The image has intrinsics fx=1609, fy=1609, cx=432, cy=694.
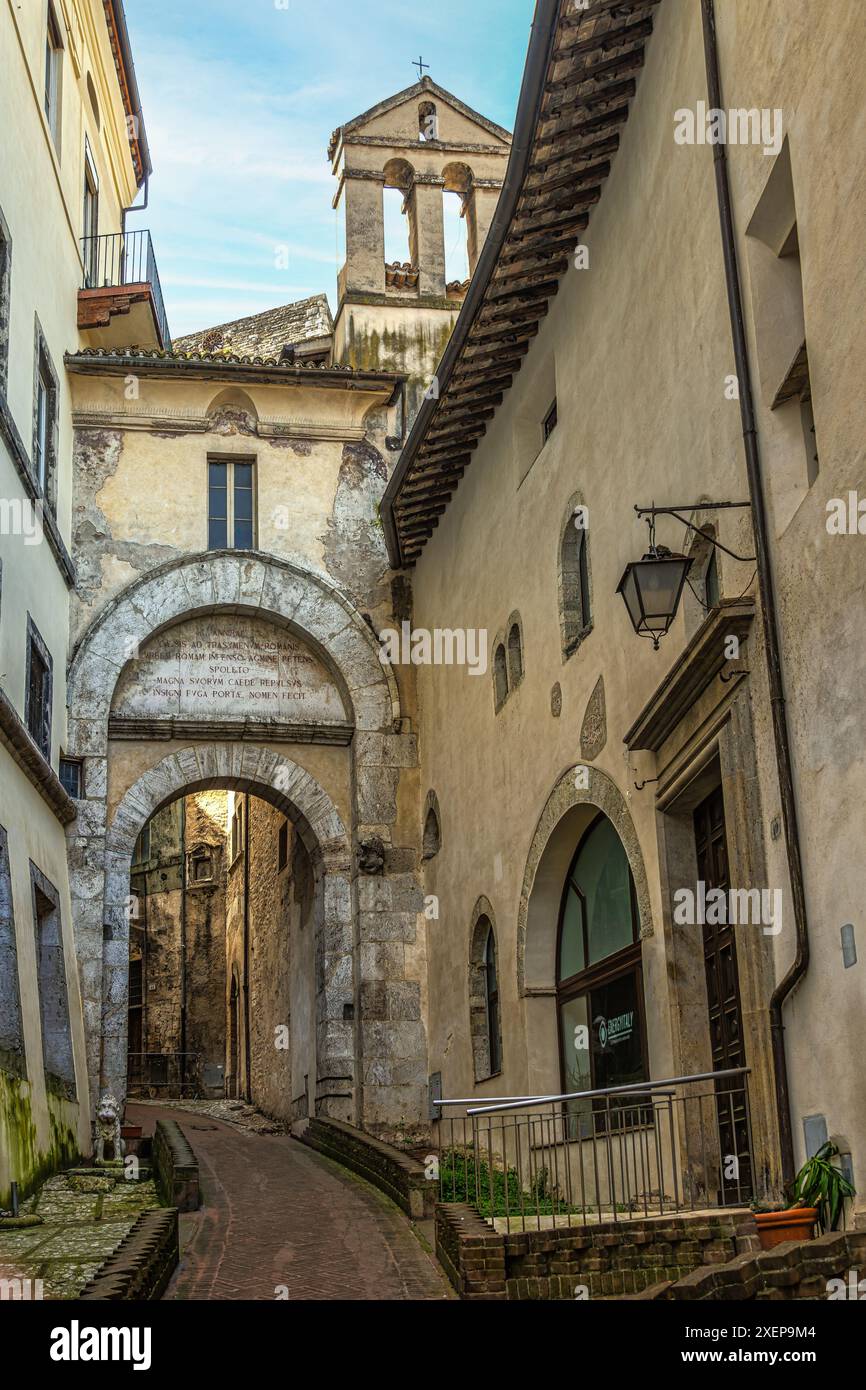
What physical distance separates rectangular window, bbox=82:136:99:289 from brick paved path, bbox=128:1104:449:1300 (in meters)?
10.4

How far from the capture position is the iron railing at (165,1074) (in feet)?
103

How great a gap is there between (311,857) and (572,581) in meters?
7.45

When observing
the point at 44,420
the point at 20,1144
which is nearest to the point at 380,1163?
the point at 20,1144

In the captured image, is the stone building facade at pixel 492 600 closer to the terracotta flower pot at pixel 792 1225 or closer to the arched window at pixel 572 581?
the arched window at pixel 572 581

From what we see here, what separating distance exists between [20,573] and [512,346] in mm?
4998

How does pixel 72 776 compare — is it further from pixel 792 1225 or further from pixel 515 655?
pixel 792 1225

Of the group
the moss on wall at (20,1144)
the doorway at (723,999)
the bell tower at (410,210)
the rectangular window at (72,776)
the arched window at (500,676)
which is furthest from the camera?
the bell tower at (410,210)

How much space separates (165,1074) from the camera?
32.3 m

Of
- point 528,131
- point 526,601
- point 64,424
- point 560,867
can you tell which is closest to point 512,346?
point 526,601

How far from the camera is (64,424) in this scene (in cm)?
1808

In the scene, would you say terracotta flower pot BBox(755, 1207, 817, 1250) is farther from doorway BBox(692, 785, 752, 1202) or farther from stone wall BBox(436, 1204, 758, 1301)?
doorway BBox(692, 785, 752, 1202)

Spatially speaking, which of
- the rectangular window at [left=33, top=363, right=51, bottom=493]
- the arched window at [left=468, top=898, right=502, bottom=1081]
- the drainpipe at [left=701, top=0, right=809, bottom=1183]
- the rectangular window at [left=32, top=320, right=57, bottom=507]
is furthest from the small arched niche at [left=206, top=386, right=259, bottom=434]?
the drainpipe at [left=701, top=0, right=809, bottom=1183]

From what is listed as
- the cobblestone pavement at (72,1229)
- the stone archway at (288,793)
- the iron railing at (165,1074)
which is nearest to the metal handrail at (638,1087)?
the cobblestone pavement at (72,1229)

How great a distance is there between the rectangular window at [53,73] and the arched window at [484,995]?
30.6ft
